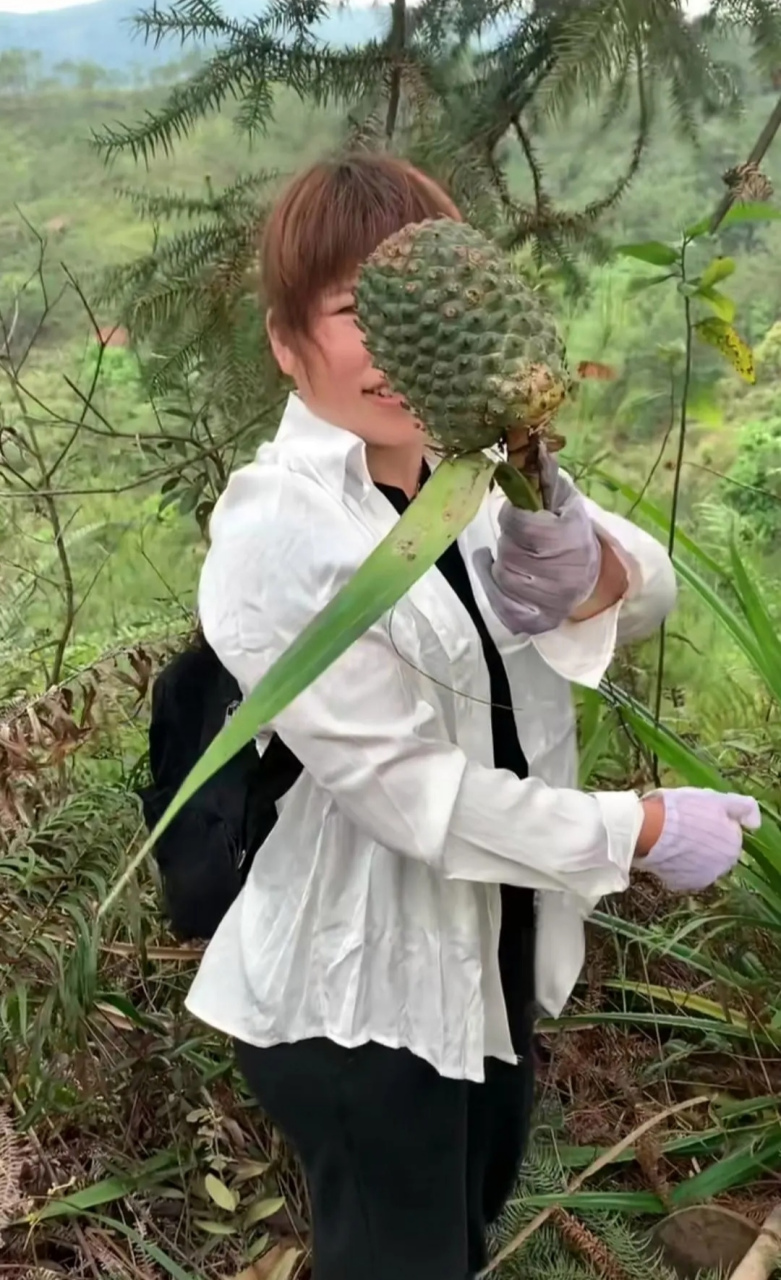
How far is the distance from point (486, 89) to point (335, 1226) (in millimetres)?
1070

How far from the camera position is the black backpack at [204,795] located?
2.63 ft

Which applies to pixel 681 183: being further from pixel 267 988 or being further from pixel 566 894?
pixel 267 988

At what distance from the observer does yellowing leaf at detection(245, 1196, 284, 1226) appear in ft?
3.92

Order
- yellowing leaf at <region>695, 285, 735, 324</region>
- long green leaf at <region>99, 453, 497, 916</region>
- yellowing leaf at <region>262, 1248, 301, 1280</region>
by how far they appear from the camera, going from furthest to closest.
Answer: yellowing leaf at <region>262, 1248, 301, 1280</region>
yellowing leaf at <region>695, 285, 735, 324</region>
long green leaf at <region>99, 453, 497, 916</region>

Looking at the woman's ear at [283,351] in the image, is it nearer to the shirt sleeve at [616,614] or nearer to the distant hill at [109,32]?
the shirt sleeve at [616,614]

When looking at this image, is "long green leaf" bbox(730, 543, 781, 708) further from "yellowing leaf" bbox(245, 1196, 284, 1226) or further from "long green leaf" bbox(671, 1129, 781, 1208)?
"yellowing leaf" bbox(245, 1196, 284, 1226)

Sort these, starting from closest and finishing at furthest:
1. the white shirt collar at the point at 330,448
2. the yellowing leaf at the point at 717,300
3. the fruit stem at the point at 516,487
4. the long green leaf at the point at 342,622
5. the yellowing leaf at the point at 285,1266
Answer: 1. the long green leaf at the point at 342,622
2. the fruit stem at the point at 516,487
3. the white shirt collar at the point at 330,448
4. the yellowing leaf at the point at 717,300
5. the yellowing leaf at the point at 285,1266

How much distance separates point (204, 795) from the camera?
2.75 feet

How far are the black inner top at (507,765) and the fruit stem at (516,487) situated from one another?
0.32 feet

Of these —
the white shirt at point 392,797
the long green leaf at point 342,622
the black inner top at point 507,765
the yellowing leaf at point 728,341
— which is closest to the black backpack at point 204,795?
the white shirt at point 392,797

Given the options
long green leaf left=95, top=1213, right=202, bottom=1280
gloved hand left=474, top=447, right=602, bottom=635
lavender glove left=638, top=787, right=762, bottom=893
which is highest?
gloved hand left=474, top=447, right=602, bottom=635

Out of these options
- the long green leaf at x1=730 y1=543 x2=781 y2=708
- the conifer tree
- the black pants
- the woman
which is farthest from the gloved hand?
the conifer tree

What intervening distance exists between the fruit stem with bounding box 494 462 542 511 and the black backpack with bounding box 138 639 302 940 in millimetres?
227

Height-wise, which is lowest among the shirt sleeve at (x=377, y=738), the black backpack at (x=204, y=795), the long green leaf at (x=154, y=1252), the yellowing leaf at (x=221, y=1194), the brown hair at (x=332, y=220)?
the long green leaf at (x=154, y=1252)
